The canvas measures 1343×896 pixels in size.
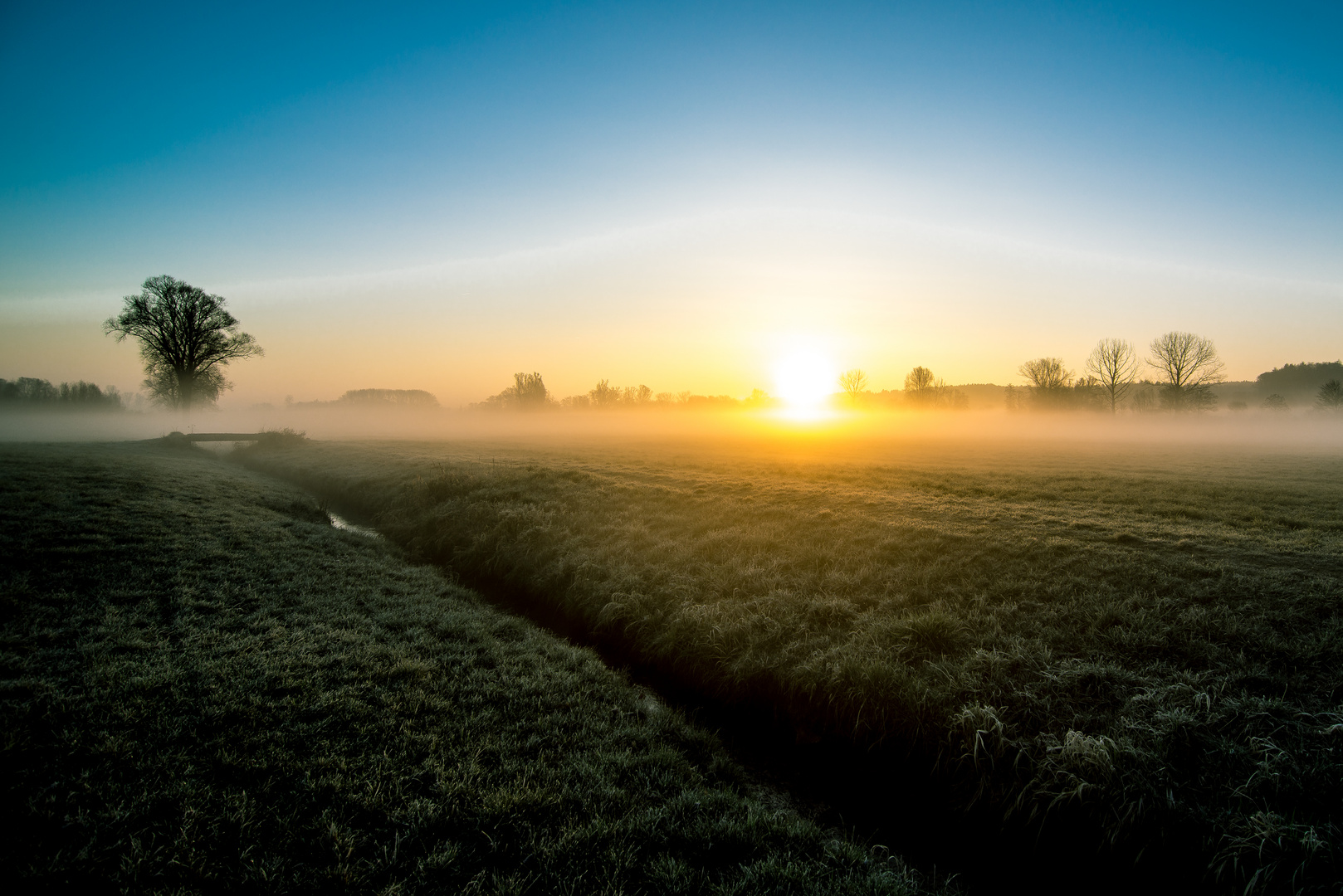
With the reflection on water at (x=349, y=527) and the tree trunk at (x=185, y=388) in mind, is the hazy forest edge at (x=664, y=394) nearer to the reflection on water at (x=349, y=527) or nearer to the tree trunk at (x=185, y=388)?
the tree trunk at (x=185, y=388)

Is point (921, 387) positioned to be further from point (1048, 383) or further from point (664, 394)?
point (664, 394)

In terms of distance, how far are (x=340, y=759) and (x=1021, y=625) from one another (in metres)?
10.3

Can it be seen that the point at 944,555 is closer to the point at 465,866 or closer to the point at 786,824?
the point at 786,824

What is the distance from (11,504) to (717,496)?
67.7 feet

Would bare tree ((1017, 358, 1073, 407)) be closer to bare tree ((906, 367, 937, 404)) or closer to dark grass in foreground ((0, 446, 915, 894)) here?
bare tree ((906, 367, 937, 404))

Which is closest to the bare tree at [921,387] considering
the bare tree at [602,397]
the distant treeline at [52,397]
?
the bare tree at [602,397]

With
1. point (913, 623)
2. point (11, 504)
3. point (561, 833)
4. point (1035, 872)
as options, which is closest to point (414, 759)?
point (561, 833)

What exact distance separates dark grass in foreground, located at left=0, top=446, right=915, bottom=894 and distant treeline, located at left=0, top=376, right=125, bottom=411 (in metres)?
134

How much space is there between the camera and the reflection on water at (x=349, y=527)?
18839 millimetres

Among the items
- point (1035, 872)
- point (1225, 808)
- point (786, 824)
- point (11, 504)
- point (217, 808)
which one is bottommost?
point (1035, 872)

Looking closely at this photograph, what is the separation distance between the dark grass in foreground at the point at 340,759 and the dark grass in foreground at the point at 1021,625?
2037 millimetres

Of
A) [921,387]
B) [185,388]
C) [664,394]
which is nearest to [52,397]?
[185,388]

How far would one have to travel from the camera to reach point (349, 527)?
2039 centimetres

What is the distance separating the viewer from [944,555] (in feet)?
37.3
